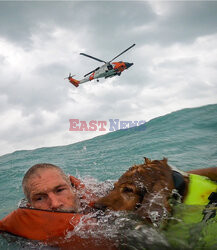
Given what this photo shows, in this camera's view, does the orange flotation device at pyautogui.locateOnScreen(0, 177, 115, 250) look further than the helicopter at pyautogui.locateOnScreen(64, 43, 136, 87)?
No

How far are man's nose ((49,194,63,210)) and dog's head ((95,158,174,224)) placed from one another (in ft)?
1.73

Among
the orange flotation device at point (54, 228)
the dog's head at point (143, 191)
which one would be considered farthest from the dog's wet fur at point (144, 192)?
the orange flotation device at point (54, 228)

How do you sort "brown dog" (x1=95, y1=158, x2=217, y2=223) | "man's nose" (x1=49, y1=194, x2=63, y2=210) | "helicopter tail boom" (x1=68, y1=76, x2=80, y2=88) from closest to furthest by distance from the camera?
"brown dog" (x1=95, y1=158, x2=217, y2=223)
"man's nose" (x1=49, y1=194, x2=63, y2=210)
"helicopter tail boom" (x1=68, y1=76, x2=80, y2=88)

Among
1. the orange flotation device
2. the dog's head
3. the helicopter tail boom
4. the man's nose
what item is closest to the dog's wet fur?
the dog's head

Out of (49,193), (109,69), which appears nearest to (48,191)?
(49,193)

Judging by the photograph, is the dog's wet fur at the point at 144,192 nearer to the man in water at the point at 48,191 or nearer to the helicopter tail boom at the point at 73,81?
the man in water at the point at 48,191

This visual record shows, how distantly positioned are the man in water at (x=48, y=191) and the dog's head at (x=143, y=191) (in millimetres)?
564

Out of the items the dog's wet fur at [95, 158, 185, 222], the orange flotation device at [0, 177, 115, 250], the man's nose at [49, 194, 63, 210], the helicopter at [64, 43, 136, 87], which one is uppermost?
the helicopter at [64, 43, 136, 87]

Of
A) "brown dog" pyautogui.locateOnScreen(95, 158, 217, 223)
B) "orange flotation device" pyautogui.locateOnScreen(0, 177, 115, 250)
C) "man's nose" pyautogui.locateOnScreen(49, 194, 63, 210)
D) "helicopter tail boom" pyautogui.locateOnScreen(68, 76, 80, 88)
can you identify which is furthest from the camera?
"helicopter tail boom" pyautogui.locateOnScreen(68, 76, 80, 88)

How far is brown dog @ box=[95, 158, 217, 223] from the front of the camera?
205 centimetres

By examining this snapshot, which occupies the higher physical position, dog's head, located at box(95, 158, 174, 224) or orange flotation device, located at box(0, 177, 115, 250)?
dog's head, located at box(95, 158, 174, 224)

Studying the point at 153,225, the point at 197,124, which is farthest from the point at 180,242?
the point at 197,124

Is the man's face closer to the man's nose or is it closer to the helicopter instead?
the man's nose

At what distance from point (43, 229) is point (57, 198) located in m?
0.44
